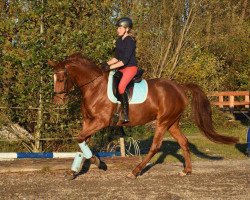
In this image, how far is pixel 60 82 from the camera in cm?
826

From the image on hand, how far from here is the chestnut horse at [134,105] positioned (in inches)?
328

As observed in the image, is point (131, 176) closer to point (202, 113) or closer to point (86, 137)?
point (86, 137)

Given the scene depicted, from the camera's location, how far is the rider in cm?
841

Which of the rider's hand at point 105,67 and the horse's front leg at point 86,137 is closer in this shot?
the horse's front leg at point 86,137

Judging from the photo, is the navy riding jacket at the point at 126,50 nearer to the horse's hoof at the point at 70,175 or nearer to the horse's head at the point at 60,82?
the horse's head at the point at 60,82

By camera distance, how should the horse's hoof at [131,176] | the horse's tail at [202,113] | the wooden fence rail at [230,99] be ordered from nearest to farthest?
1. the horse's hoof at [131,176]
2. the horse's tail at [202,113]
3. the wooden fence rail at [230,99]

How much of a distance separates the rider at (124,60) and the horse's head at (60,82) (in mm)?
785

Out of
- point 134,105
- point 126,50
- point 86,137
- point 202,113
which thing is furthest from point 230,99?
point 86,137

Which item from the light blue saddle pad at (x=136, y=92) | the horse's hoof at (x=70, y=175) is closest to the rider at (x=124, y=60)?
the light blue saddle pad at (x=136, y=92)

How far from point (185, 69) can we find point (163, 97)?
1250cm

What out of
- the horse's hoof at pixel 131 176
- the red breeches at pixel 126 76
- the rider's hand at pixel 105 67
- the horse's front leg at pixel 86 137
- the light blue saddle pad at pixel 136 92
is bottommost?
the horse's hoof at pixel 131 176

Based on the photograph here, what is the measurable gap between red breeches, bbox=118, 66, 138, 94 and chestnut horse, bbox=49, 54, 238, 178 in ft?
1.01

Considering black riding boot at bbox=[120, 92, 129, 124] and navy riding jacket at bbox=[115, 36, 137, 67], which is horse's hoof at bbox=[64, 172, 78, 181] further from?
navy riding jacket at bbox=[115, 36, 137, 67]

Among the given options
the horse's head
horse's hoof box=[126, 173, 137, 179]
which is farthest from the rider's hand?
horse's hoof box=[126, 173, 137, 179]
